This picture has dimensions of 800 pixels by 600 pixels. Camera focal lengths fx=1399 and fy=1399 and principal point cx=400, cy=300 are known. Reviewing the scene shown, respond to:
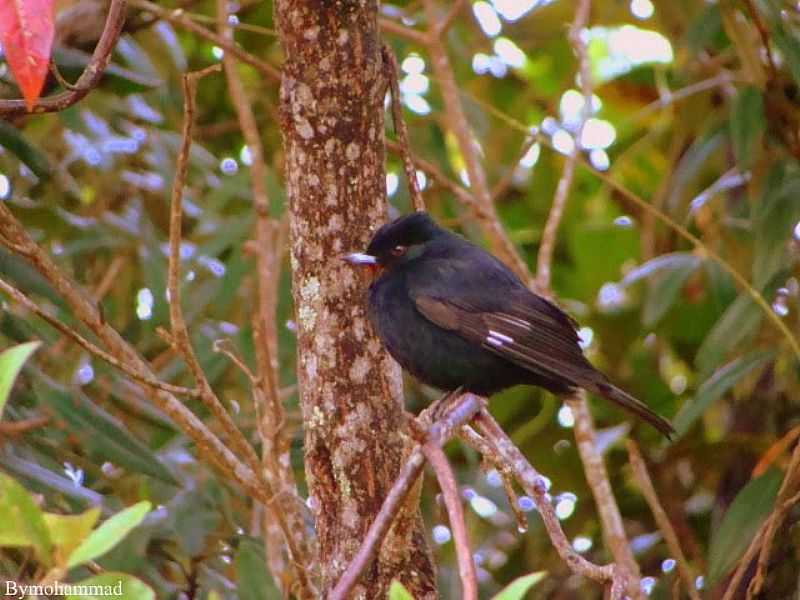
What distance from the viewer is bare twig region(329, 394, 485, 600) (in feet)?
6.32

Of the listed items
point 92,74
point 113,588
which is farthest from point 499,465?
point 113,588

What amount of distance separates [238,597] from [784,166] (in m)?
2.10

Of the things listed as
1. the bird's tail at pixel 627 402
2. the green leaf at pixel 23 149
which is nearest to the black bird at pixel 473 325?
the bird's tail at pixel 627 402

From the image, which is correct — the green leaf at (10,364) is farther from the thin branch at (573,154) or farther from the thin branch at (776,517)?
the thin branch at (573,154)

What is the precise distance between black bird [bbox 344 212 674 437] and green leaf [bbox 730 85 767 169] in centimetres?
84

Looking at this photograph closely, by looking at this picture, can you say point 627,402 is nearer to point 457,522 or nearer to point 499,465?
point 499,465

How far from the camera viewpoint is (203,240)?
516cm

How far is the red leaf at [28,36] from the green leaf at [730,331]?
2663 millimetres

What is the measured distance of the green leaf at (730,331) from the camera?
412cm

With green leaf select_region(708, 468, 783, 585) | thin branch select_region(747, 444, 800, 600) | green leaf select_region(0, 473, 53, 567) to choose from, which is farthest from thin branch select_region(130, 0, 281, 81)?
green leaf select_region(0, 473, 53, 567)

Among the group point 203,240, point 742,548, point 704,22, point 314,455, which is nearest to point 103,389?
point 203,240

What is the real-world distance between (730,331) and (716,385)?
0.21 metres

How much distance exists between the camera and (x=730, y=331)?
163 inches

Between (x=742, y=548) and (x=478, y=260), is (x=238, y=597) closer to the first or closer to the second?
(x=478, y=260)
